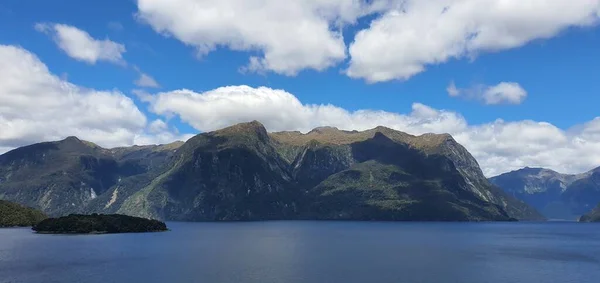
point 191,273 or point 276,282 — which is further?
point 191,273

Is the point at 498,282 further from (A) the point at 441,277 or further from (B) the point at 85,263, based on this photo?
(B) the point at 85,263

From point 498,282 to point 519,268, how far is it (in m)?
36.1

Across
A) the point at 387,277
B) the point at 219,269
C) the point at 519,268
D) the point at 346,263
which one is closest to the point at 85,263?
the point at 219,269

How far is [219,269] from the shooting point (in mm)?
160500

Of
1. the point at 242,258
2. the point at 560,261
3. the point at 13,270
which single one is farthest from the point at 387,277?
the point at 13,270

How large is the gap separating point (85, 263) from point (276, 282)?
262ft

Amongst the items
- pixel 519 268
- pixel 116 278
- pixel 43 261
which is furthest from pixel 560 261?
pixel 43 261

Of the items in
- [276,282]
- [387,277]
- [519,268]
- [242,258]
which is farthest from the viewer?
[242,258]

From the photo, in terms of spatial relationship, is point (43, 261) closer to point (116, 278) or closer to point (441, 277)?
point (116, 278)

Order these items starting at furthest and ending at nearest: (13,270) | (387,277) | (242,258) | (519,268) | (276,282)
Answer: (242,258) → (519,268) → (13,270) → (387,277) → (276,282)

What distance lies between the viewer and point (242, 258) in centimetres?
19450

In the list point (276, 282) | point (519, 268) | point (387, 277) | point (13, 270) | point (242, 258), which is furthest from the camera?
point (242, 258)

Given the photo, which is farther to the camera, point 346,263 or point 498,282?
point 346,263

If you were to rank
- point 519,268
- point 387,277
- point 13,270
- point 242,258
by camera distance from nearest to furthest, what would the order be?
point 387,277 → point 13,270 → point 519,268 → point 242,258
